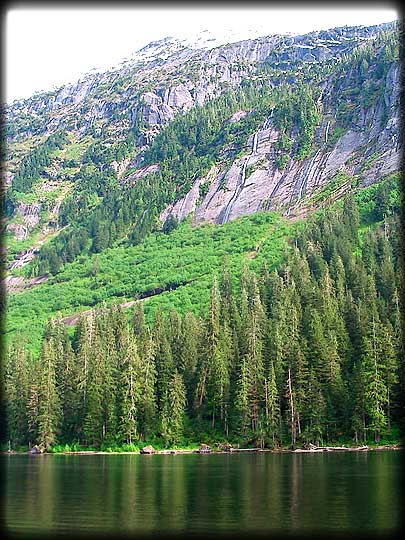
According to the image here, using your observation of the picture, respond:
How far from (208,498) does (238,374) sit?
56458mm

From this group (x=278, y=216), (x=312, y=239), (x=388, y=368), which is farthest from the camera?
(x=278, y=216)

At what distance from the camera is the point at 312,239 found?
14638 centimetres

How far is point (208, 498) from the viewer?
43281 millimetres

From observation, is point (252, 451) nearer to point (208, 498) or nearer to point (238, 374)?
point (238, 374)

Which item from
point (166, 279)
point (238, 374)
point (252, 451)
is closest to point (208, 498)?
point (252, 451)

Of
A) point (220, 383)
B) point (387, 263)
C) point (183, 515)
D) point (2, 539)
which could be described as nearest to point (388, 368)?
point (220, 383)

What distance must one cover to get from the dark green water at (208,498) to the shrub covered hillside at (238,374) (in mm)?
24161

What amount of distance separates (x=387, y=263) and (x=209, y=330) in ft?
110

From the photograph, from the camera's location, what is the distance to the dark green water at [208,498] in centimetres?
3494

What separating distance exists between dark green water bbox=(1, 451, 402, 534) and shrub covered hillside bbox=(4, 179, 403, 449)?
2416 cm

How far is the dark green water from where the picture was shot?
34938mm

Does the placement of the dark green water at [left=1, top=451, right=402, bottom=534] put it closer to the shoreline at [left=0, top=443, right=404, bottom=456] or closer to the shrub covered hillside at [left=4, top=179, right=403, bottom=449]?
the shoreline at [left=0, top=443, right=404, bottom=456]

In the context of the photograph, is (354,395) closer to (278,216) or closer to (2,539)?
(2,539)

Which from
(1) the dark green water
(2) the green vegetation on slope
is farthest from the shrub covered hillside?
(2) the green vegetation on slope
